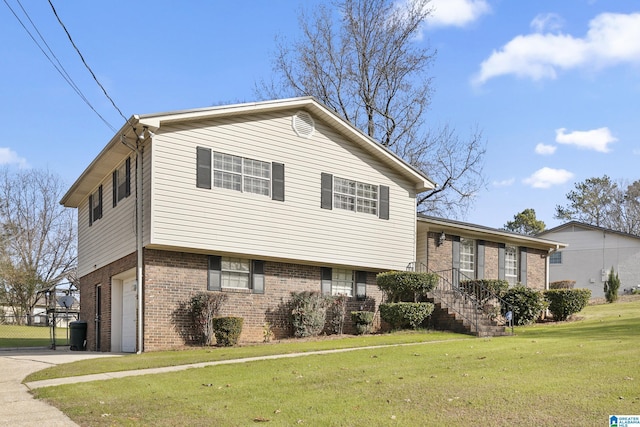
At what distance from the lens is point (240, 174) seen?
18.5m

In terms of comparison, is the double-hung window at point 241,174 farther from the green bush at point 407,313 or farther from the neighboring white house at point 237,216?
the green bush at point 407,313

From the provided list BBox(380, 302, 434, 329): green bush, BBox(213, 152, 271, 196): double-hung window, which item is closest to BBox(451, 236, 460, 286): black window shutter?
BBox(380, 302, 434, 329): green bush

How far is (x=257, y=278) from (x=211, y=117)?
4750 mm

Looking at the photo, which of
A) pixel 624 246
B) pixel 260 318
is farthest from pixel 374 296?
pixel 624 246

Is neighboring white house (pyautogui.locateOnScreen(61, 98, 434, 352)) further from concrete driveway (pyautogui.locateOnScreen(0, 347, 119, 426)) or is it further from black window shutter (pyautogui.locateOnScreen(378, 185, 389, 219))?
concrete driveway (pyautogui.locateOnScreen(0, 347, 119, 426))

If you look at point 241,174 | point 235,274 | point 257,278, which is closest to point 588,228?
point 257,278

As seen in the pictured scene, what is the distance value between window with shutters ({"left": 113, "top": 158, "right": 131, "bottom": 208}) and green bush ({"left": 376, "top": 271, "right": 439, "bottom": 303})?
7.93 metres

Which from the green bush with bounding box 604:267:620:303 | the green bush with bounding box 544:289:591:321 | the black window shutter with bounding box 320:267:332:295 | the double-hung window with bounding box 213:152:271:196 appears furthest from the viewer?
the green bush with bounding box 604:267:620:303

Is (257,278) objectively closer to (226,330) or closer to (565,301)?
(226,330)

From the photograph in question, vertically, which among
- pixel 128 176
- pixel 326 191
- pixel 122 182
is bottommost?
pixel 326 191

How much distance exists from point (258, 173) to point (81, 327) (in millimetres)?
8420

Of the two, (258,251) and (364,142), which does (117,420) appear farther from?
(364,142)

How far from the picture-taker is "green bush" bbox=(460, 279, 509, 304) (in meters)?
21.6

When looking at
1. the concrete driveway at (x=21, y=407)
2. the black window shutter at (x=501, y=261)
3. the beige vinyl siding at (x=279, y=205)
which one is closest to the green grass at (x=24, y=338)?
the beige vinyl siding at (x=279, y=205)
